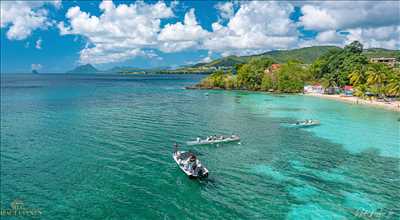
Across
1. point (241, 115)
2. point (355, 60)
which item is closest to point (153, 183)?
point (241, 115)

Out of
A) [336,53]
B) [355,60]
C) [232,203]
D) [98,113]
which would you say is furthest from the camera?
[336,53]

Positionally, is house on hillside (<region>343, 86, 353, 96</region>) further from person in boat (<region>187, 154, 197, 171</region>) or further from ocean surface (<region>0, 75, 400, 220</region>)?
person in boat (<region>187, 154, 197, 171</region>)

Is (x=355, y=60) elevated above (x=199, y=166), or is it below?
above

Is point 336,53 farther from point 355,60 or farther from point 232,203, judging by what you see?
point 232,203

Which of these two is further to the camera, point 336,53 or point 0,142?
point 336,53

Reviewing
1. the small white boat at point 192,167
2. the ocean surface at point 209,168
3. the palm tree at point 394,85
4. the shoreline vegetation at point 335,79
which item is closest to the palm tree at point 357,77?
the shoreline vegetation at point 335,79

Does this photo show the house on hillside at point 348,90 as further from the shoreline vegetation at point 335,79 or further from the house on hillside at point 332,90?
the house on hillside at point 332,90
